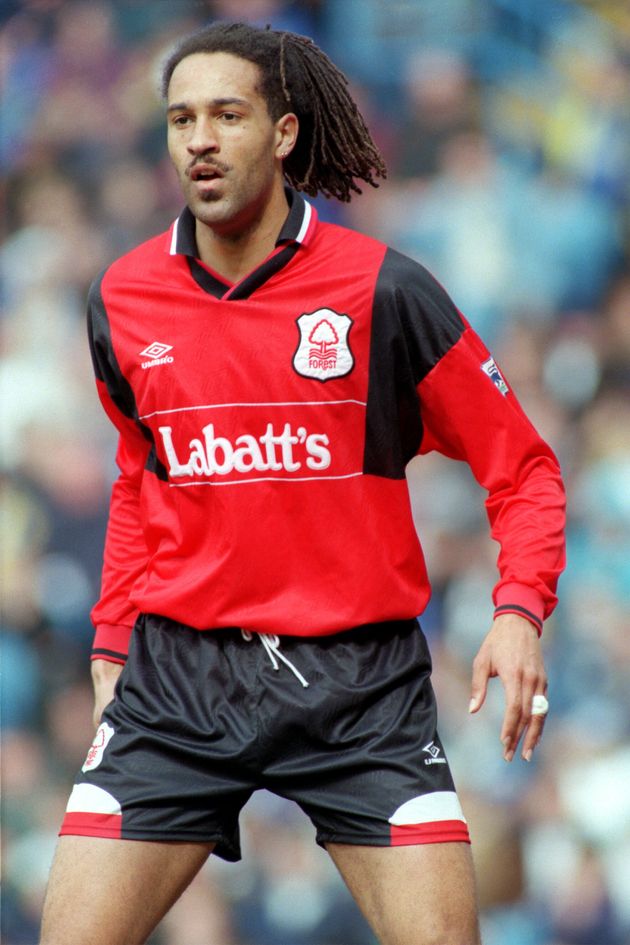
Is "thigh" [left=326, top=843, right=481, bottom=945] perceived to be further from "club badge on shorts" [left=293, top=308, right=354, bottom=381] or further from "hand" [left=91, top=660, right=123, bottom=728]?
"club badge on shorts" [left=293, top=308, right=354, bottom=381]

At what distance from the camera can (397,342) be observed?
2660mm

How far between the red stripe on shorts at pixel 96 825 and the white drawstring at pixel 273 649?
377 millimetres

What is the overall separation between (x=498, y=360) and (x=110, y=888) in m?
2.66

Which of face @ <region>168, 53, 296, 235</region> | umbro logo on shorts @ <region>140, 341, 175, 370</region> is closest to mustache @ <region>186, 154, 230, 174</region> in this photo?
face @ <region>168, 53, 296, 235</region>

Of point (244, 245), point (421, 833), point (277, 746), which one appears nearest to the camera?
point (421, 833)

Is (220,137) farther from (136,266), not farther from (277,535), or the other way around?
(277,535)

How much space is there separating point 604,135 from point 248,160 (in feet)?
7.38

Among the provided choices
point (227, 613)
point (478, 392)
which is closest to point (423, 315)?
point (478, 392)

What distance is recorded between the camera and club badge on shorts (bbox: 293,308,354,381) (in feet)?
8.64

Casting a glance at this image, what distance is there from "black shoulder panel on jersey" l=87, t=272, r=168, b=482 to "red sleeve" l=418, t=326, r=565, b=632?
0.54m

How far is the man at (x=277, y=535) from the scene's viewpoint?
2490 mm

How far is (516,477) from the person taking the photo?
263cm

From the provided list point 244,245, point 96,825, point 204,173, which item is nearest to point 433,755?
point 96,825

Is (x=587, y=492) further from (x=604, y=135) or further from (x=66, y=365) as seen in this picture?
(x=66, y=365)
